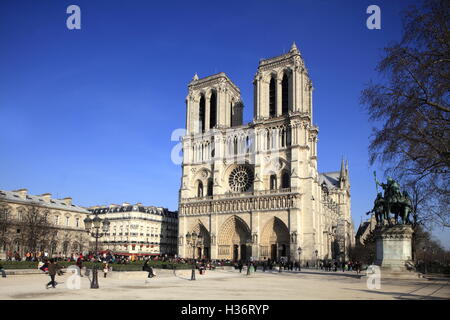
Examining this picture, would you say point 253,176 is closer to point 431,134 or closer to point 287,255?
point 287,255

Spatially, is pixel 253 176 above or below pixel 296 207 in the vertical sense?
above

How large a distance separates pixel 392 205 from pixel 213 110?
37.6 meters

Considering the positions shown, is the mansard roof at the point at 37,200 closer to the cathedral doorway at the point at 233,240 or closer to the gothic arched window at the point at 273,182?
the cathedral doorway at the point at 233,240

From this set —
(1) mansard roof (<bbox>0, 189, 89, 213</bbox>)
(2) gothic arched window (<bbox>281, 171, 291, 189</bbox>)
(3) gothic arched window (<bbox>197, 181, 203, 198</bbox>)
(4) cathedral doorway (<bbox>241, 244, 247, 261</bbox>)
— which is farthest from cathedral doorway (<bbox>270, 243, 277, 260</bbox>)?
(1) mansard roof (<bbox>0, 189, 89, 213</bbox>)

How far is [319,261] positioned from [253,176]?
14.0 metres

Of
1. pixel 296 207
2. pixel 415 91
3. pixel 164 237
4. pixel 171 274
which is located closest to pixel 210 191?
pixel 296 207

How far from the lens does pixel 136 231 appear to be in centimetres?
6794

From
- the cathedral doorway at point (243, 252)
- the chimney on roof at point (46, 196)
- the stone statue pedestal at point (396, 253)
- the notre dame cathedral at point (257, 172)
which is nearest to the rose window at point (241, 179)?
the notre dame cathedral at point (257, 172)

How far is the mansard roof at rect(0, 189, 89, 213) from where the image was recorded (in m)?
51.6

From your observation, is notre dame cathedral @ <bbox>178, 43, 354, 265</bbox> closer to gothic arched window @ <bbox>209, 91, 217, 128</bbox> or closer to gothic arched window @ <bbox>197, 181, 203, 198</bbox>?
gothic arched window @ <bbox>197, 181, 203, 198</bbox>

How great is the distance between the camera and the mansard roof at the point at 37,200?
5159cm

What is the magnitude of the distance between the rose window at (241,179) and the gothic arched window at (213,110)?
8.41 meters
